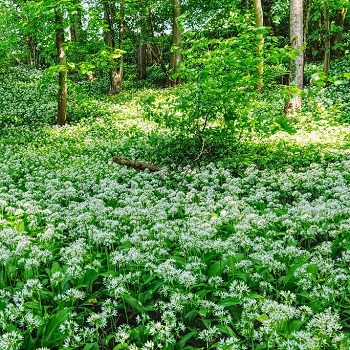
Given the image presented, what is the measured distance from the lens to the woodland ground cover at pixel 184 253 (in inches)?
130

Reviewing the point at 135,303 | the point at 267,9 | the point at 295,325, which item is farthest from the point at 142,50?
the point at 295,325

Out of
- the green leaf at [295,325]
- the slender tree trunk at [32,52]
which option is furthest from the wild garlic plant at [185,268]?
the slender tree trunk at [32,52]

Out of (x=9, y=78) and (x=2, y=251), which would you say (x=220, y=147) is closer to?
(x=2, y=251)

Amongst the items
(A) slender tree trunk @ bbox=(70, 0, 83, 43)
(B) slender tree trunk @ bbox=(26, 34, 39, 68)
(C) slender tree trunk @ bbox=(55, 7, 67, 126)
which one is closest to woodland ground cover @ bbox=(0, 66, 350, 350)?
(C) slender tree trunk @ bbox=(55, 7, 67, 126)

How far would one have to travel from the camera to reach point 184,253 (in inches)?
185

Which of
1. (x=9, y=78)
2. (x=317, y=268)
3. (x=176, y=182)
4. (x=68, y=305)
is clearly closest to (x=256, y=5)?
(x=176, y=182)

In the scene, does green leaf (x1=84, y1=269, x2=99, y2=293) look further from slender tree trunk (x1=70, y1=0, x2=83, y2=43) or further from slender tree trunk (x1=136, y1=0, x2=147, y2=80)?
slender tree trunk (x1=136, y1=0, x2=147, y2=80)

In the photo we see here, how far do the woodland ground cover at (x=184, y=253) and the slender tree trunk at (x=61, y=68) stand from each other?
525cm

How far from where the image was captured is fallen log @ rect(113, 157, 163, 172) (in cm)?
891

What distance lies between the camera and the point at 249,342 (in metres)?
3.28

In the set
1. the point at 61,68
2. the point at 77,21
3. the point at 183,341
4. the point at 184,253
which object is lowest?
the point at 183,341

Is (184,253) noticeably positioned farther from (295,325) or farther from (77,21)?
(77,21)

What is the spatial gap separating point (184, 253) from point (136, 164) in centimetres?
485

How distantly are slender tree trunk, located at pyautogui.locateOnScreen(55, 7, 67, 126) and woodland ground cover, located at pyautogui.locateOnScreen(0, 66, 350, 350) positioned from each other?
5.25 metres
